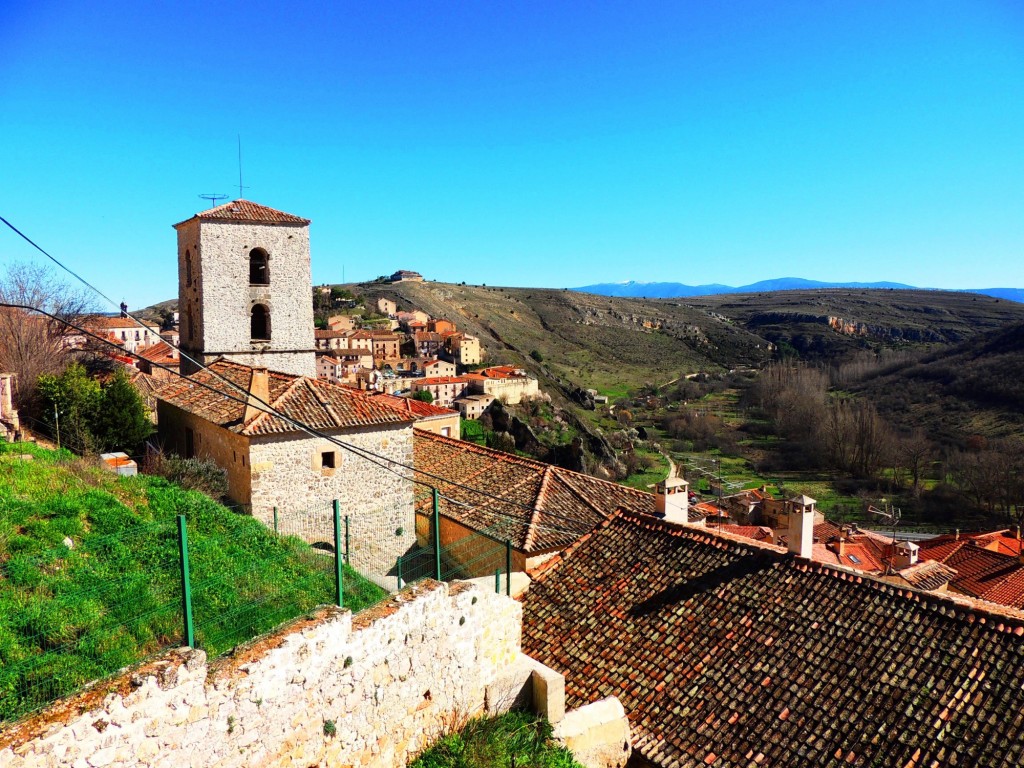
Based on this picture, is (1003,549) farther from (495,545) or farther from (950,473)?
(950,473)

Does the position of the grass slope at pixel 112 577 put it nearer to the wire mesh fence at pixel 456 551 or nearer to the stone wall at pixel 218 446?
the stone wall at pixel 218 446

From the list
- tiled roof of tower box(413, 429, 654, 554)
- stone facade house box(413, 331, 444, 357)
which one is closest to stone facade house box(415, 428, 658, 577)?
tiled roof of tower box(413, 429, 654, 554)

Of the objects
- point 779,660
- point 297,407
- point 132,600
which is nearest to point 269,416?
point 297,407

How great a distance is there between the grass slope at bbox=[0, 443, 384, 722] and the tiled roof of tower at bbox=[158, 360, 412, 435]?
216 cm

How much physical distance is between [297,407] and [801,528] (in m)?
9.08

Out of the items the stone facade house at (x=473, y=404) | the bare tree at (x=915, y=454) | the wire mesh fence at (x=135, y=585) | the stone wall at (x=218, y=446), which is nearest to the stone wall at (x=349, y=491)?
the stone wall at (x=218, y=446)

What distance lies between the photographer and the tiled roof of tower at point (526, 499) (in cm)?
1137

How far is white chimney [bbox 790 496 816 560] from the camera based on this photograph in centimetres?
891

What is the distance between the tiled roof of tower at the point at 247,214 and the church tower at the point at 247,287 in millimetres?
25

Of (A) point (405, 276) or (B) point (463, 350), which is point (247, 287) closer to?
(B) point (463, 350)

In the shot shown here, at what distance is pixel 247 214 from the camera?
59.5ft

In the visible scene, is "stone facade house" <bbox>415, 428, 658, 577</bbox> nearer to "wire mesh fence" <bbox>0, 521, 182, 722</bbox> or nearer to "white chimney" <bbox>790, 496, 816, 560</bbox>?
"white chimney" <bbox>790, 496, 816, 560</bbox>

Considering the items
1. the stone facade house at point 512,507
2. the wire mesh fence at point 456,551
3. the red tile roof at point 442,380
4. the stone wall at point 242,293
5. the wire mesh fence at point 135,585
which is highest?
the stone wall at point 242,293

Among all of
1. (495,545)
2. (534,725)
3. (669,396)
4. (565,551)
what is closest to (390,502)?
(495,545)
